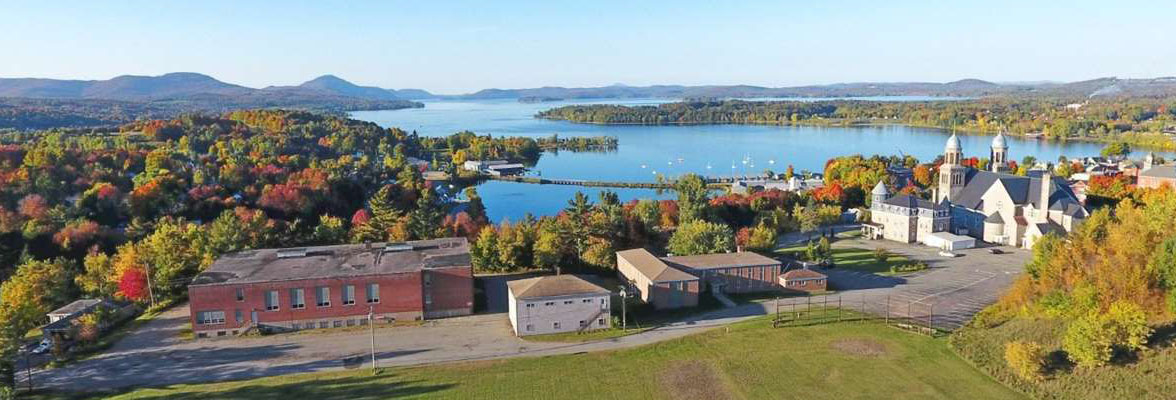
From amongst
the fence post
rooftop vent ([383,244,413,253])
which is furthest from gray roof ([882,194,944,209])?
rooftop vent ([383,244,413,253])

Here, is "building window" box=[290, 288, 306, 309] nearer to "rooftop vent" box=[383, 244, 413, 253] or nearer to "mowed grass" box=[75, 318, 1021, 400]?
"rooftop vent" box=[383, 244, 413, 253]

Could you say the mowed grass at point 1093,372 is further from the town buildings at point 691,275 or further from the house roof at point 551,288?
the house roof at point 551,288

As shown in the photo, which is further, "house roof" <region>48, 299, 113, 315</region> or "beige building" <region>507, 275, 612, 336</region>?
"house roof" <region>48, 299, 113, 315</region>

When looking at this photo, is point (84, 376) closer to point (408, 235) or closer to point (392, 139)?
point (408, 235)

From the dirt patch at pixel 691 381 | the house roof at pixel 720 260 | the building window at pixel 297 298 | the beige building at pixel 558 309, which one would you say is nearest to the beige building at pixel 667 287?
the house roof at pixel 720 260

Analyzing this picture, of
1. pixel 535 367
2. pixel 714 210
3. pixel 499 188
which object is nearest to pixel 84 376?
pixel 535 367

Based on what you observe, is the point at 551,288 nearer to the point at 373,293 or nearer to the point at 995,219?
the point at 373,293
